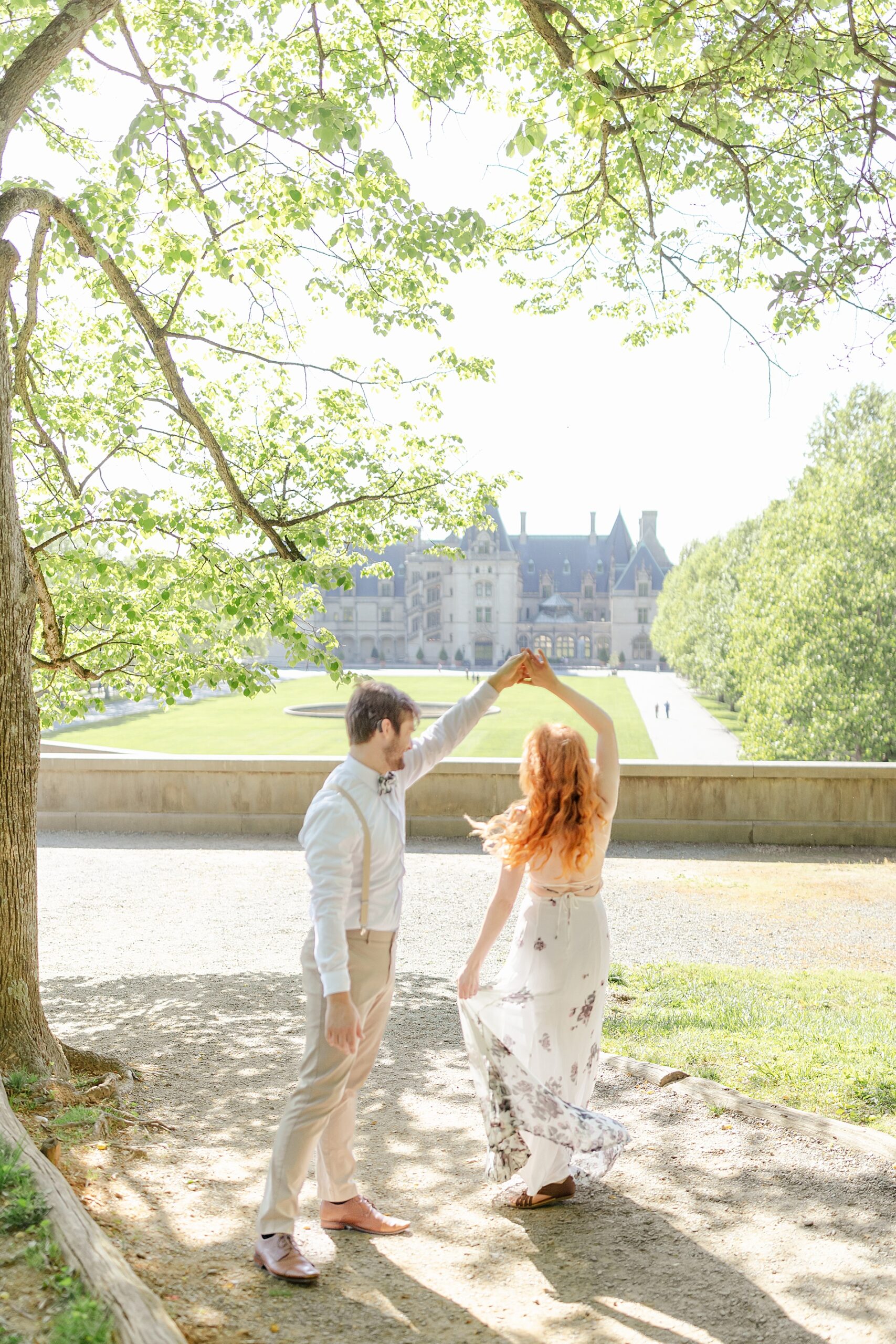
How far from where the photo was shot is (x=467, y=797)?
40.4 feet

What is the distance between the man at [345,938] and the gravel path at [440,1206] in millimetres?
291

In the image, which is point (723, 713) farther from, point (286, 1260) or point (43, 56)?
point (286, 1260)

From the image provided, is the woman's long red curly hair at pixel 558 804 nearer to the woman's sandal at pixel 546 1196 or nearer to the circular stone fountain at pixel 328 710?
the woman's sandal at pixel 546 1196

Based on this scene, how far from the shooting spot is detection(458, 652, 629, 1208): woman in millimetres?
3521

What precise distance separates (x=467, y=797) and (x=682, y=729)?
27.2 metres

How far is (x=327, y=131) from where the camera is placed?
5.80 m

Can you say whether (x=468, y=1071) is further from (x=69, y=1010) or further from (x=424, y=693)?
(x=424, y=693)

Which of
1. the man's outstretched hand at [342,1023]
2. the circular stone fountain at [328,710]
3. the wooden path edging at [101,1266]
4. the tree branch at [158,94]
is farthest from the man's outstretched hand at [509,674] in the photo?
the circular stone fountain at [328,710]

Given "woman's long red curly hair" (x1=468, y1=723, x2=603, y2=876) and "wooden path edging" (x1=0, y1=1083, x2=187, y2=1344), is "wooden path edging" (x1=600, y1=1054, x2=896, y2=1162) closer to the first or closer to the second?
"woman's long red curly hair" (x1=468, y1=723, x2=603, y2=876)

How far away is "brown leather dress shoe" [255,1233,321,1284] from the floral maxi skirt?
79cm

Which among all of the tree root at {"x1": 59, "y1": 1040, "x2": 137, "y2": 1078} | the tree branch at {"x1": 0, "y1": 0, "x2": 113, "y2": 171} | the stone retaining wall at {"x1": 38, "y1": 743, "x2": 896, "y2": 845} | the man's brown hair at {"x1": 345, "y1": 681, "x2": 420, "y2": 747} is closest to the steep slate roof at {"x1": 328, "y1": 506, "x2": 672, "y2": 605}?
the stone retaining wall at {"x1": 38, "y1": 743, "x2": 896, "y2": 845}

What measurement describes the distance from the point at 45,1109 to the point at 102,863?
728 cm

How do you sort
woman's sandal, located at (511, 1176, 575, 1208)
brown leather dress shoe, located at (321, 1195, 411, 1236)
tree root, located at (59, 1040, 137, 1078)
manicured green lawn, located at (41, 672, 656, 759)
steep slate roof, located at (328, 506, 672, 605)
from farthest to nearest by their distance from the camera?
steep slate roof, located at (328, 506, 672, 605), manicured green lawn, located at (41, 672, 656, 759), tree root, located at (59, 1040, 137, 1078), woman's sandal, located at (511, 1176, 575, 1208), brown leather dress shoe, located at (321, 1195, 411, 1236)

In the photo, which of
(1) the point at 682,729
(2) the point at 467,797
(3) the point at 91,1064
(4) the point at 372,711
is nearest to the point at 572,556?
(1) the point at 682,729
